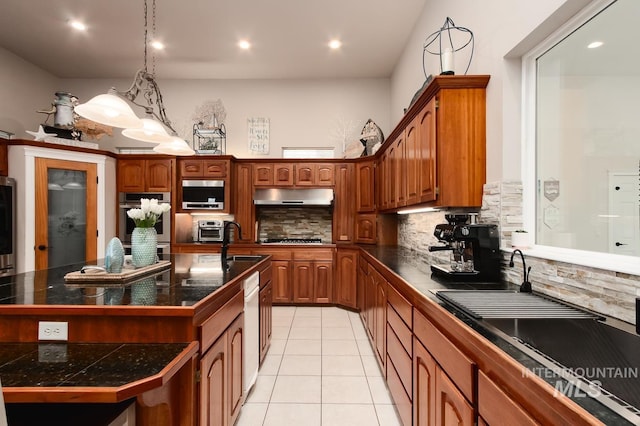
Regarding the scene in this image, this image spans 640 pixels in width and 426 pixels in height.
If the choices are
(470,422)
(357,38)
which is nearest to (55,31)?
(357,38)

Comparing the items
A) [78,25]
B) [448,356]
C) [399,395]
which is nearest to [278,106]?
[78,25]

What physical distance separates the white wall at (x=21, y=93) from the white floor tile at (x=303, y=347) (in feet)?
15.7

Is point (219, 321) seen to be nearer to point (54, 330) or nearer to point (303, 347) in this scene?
point (54, 330)

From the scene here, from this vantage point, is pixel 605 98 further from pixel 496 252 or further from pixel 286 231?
pixel 286 231

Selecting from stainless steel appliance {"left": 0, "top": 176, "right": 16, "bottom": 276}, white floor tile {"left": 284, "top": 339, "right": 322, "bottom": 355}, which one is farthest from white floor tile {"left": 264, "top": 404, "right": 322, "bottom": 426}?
stainless steel appliance {"left": 0, "top": 176, "right": 16, "bottom": 276}

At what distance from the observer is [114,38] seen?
13.4 ft

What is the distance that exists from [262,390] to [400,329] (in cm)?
124

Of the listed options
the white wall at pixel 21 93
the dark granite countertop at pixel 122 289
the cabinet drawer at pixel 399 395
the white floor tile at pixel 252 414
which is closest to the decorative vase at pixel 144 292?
the dark granite countertop at pixel 122 289

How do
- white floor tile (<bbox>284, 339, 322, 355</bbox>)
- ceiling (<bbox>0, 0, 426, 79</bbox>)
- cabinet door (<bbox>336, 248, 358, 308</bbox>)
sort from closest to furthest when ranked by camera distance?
white floor tile (<bbox>284, 339, 322, 355</bbox>) < ceiling (<bbox>0, 0, 426, 79</bbox>) < cabinet door (<bbox>336, 248, 358, 308</bbox>)

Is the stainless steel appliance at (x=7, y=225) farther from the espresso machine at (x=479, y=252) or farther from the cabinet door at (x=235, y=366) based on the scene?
the espresso machine at (x=479, y=252)

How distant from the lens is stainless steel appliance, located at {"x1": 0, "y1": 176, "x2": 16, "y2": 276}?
145 inches

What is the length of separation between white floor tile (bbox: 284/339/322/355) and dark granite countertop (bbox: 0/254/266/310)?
133cm

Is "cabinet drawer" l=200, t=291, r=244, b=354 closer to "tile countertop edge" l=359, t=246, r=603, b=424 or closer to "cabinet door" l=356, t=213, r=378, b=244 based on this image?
"tile countertop edge" l=359, t=246, r=603, b=424

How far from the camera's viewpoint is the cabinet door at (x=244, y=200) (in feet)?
15.9
